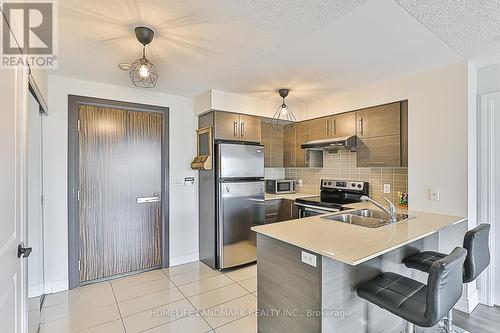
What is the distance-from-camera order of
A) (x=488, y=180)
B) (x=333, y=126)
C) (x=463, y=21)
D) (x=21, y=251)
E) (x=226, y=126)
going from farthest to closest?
(x=333, y=126) < (x=226, y=126) < (x=488, y=180) < (x=463, y=21) < (x=21, y=251)

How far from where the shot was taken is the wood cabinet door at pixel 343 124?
3465 millimetres

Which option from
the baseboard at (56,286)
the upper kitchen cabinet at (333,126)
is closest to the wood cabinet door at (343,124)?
the upper kitchen cabinet at (333,126)

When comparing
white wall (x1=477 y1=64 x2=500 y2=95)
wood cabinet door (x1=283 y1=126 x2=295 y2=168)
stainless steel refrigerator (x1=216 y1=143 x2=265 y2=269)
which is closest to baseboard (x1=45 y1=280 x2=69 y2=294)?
stainless steel refrigerator (x1=216 y1=143 x2=265 y2=269)

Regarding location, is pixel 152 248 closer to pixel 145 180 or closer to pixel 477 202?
pixel 145 180

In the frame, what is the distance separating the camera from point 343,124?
3.58 m

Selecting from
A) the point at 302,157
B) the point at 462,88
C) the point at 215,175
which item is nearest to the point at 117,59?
the point at 215,175

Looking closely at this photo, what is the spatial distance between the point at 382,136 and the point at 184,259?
3.17 m

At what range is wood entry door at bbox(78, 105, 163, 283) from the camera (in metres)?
3.04

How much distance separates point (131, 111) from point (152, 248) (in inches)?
72.9

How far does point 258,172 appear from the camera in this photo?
378 cm

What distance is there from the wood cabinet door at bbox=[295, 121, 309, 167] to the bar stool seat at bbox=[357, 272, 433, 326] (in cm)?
250

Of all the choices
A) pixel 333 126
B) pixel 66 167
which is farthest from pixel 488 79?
pixel 66 167

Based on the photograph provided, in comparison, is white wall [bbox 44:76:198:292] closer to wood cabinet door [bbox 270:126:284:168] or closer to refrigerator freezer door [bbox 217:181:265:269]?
refrigerator freezer door [bbox 217:181:265:269]

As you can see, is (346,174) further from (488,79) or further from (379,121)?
(488,79)
